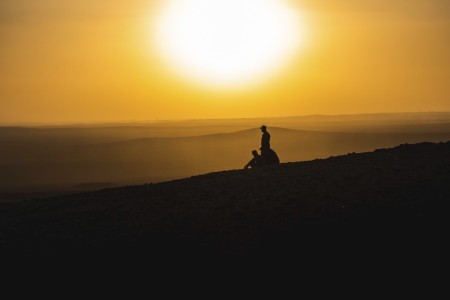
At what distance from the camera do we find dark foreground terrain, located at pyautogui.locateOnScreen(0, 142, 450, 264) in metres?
16.3

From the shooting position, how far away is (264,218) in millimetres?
18266

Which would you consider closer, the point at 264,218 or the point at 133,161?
the point at 264,218

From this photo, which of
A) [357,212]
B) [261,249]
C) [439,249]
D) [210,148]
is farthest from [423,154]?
[210,148]

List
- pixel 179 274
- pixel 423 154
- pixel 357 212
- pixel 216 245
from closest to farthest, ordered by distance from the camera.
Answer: pixel 179 274 < pixel 216 245 < pixel 357 212 < pixel 423 154

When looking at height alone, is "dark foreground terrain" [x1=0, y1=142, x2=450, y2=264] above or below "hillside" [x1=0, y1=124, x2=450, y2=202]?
above

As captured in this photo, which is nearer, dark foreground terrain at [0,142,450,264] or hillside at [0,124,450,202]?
dark foreground terrain at [0,142,450,264]

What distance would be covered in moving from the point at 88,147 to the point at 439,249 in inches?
6610

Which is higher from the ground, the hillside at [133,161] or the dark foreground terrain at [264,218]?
the dark foreground terrain at [264,218]

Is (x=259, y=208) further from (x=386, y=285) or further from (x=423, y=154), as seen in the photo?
(x=423, y=154)

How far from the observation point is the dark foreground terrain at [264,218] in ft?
53.4

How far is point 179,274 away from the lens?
15.4 m

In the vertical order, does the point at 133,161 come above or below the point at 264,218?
below

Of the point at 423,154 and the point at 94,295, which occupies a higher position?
the point at 423,154

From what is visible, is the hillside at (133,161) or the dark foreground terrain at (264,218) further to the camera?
the hillside at (133,161)
